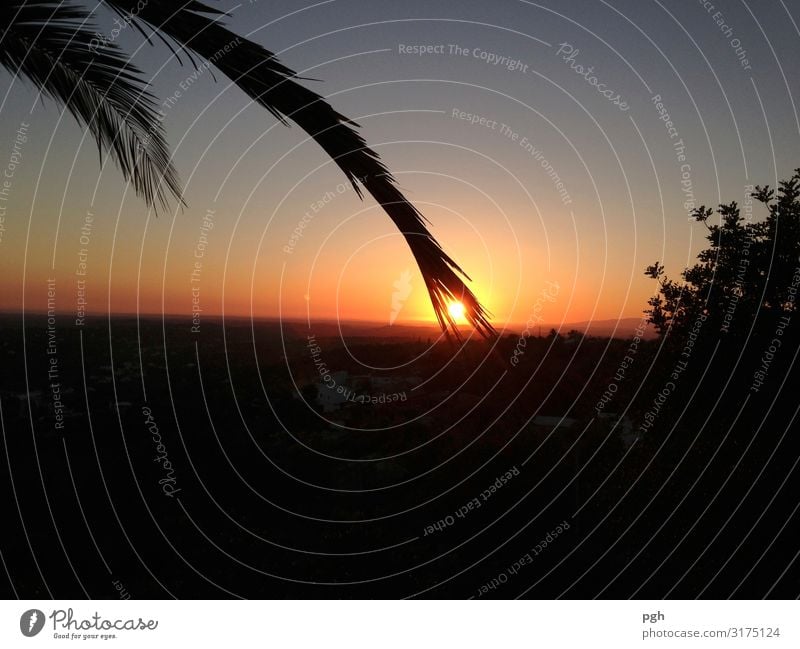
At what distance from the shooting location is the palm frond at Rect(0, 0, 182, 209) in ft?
11.5

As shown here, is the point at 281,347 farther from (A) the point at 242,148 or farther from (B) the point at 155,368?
(A) the point at 242,148

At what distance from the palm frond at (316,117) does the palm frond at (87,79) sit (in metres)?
0.28

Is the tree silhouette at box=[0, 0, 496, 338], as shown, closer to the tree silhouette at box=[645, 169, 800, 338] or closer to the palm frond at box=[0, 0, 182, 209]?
the palm frond at box=[0, 0, 182, 209]

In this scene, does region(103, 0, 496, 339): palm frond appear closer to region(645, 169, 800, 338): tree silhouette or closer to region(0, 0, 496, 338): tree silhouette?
region(0, 0, 496, 338): tree silhouette

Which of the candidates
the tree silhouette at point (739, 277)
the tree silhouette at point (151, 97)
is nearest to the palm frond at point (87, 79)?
the tree silhouette at point (151, 97)

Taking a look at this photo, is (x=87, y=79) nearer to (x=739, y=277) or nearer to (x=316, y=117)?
(x=316, y=117)

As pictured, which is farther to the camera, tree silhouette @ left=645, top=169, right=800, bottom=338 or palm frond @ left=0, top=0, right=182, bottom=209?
tree silhouette @ left=645, top=169, right=800, bottom=338

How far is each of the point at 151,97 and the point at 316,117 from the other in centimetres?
110

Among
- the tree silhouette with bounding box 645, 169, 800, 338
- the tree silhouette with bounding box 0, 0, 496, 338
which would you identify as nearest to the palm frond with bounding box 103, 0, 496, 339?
the tree silhouette with bounding box 0, 0, 496, 338

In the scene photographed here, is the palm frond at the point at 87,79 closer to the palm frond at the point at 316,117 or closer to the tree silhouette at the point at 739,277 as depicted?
the palm frond at the point at 316,117

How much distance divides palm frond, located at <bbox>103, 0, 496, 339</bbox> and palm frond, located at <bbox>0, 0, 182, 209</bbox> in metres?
0.28

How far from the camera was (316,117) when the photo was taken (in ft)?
10.9

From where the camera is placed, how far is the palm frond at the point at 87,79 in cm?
351

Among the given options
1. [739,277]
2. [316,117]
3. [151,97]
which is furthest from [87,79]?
[739,277]
